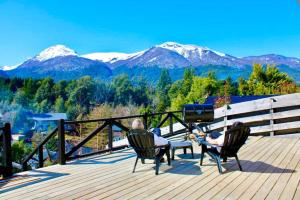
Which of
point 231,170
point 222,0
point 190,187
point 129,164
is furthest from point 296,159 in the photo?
point 222,0

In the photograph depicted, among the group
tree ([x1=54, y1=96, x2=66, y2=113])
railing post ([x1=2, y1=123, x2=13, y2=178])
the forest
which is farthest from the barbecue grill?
tree ([x1=54, y1=96, x2=66, y2=113])

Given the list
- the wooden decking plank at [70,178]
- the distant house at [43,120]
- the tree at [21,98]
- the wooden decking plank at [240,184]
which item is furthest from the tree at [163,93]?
the wooden decking plank at [240,184]

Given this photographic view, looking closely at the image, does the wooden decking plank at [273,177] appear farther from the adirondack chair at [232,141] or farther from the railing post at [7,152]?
the railing post at [7,152]

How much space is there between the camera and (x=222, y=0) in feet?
99.9

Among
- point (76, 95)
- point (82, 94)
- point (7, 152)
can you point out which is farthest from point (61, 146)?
point (82, 94)

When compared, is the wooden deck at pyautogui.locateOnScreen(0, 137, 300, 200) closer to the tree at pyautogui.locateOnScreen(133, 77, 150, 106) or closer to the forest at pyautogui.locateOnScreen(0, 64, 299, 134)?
the forest at pyautogui.locateOnScreen(0, 64, 299, 134)

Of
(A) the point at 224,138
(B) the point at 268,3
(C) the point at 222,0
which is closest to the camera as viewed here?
(A) the point at 224,138

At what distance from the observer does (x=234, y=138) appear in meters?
4.82

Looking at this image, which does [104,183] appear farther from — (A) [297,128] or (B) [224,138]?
(A) [297,128]

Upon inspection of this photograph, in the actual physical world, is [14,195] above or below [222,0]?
below

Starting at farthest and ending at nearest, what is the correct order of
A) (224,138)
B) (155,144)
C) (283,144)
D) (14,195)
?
(283,144) < (155,144) < (224,138) < (14,195)

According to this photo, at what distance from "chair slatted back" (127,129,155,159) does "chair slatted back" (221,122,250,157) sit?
3.79ft

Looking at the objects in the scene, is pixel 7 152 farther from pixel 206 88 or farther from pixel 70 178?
pixel 206 88

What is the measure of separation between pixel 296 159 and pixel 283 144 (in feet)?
5.59
